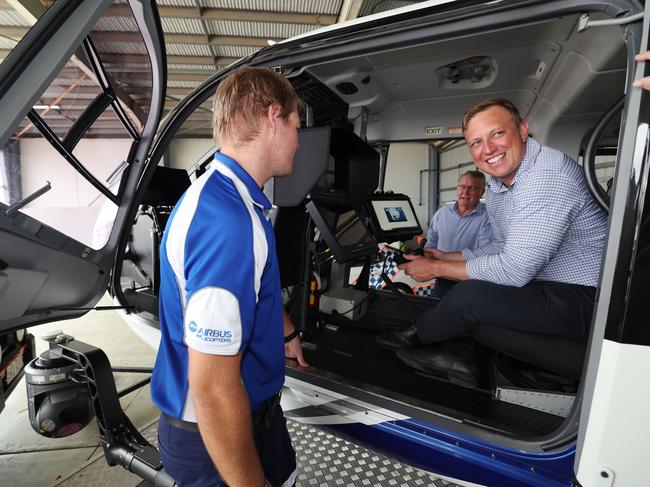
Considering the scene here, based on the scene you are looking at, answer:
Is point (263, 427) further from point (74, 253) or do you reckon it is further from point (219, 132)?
point (74, 253)

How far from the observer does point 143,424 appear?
2221 mm

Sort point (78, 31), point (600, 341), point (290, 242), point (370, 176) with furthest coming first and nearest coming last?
point (370, 176)
point (290, 242)
point (78, 31)
point (600, 341)

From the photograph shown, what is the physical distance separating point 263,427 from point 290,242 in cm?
122

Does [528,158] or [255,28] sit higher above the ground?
[255,28]

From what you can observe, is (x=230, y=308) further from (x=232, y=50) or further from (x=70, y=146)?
(x=232, y=50)

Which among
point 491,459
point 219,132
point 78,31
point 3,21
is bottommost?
point 491,459

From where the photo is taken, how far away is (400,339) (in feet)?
6.77

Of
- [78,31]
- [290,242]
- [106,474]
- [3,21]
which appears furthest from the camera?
[3,21]

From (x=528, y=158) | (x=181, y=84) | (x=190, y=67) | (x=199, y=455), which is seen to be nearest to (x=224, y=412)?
(x=199, y=455)

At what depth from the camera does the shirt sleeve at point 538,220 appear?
4.58 feet

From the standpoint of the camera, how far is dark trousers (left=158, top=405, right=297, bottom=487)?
3.11 ft

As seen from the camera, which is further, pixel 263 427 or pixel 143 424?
pixel 143 424

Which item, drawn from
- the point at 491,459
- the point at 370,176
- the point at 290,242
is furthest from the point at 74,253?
the point at 491,459

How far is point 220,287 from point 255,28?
5544mm
